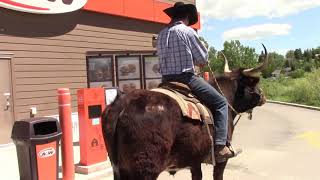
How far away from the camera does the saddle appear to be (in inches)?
208

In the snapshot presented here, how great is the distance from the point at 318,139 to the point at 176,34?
9.83 m

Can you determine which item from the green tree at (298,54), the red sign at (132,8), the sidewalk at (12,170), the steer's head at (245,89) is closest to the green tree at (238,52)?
the red sign at (132,8)

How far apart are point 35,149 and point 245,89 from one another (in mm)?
2870

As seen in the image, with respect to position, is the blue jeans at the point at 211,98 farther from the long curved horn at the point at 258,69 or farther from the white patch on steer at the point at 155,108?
the white patch on steer at the point at 155,108

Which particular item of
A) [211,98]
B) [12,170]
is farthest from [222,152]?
[12,170]

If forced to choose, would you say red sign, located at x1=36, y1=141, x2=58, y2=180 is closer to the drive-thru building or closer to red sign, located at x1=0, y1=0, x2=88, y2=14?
the drive-thru building

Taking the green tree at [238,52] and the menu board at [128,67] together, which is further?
the green tree at [238,52]

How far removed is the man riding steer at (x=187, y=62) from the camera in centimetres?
575

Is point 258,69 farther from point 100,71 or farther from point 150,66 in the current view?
point 150,66

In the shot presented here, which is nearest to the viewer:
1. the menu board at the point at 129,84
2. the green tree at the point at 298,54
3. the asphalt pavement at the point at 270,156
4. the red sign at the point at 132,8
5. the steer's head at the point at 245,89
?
the steer's head at the point at 245,89

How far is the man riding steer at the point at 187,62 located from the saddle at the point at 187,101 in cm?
13

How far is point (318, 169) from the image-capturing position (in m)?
9.88

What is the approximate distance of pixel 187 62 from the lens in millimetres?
5766

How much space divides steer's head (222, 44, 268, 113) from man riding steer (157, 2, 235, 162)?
0.85 m
